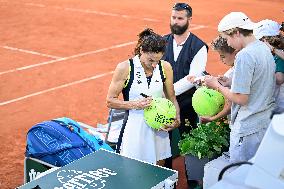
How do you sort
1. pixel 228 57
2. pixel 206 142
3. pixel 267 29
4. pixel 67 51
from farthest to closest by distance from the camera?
pixel 67 51, pixel 267 29, pixel 206 142, pixel 228 57

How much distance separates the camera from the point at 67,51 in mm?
14047

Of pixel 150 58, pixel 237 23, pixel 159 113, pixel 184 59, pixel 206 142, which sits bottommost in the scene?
pixel 206 142

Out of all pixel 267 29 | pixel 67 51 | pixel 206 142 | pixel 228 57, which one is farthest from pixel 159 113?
pixel 67 51

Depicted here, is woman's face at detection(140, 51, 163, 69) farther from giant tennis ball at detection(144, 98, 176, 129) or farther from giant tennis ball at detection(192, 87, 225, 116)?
giant tennis ball at detection(192, 87, 225, 116)

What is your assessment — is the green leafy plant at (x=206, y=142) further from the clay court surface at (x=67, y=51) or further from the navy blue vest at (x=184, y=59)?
the clay court surface at (x=67, y=51)

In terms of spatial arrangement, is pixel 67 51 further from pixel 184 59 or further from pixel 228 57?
pixel 228 57

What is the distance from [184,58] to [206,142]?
137 centimetres

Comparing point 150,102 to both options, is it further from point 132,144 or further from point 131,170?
point 131,170

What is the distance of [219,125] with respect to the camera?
18.9 feet

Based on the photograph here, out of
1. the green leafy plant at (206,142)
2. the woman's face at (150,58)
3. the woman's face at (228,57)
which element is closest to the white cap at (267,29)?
the woman's face at (228,57)

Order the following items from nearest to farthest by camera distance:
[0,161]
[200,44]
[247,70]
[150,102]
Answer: [247,70] < [150,102] < [200,44] < [0,161]

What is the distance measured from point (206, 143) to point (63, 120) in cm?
163

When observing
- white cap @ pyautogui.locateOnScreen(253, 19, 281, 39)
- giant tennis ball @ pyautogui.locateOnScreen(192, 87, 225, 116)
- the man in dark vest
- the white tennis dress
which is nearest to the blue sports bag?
the white tennis dress

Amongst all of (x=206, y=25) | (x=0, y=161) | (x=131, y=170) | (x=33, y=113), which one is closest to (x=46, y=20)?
(x=206, y=25)
